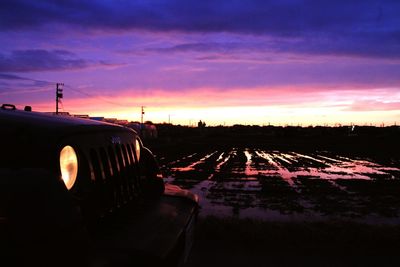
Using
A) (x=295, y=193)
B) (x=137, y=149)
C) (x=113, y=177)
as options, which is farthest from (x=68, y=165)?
(x=295, y=193)

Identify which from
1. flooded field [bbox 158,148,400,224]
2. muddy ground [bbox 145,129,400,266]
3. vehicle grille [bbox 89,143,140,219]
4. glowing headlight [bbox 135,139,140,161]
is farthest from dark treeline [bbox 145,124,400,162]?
vehicle grille [bbox 89,143,140,219]

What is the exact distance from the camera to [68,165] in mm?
2631

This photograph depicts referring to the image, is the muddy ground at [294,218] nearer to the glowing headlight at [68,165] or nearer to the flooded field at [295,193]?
the flooded field at [295,193]

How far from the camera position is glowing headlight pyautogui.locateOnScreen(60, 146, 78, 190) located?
2.55 metres

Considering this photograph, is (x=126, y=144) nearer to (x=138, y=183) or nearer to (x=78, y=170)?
(x=138, y=183)

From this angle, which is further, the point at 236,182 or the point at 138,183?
the point at 236,182

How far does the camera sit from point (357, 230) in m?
7.75

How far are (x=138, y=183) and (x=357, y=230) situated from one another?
5.20m

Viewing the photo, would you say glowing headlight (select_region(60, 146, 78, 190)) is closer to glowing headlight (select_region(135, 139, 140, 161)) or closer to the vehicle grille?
the vehicle grille

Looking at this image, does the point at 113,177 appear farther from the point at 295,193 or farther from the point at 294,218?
the point at 295,193

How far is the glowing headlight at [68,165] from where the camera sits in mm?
2555

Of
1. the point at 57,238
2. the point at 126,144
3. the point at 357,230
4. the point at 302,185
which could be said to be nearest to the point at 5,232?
the point at 57,238

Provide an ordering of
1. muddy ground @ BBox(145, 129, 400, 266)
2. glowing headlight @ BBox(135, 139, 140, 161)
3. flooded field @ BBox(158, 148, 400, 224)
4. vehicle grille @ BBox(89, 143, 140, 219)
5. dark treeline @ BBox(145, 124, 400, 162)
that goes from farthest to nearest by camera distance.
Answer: dark treeline @ BBox(145, 124, 400, 162)
flooded field @ BBox(158, 148, 400, 224)
muddy ground @ BBox(145, 129, 400, 266)
glowing headlight @ BBox(135, 139, 140, 161)
vehicle grille @ BBox(89, 143, 140, 219)

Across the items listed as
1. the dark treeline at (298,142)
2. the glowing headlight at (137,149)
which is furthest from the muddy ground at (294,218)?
the dark treeline at (298,142)
